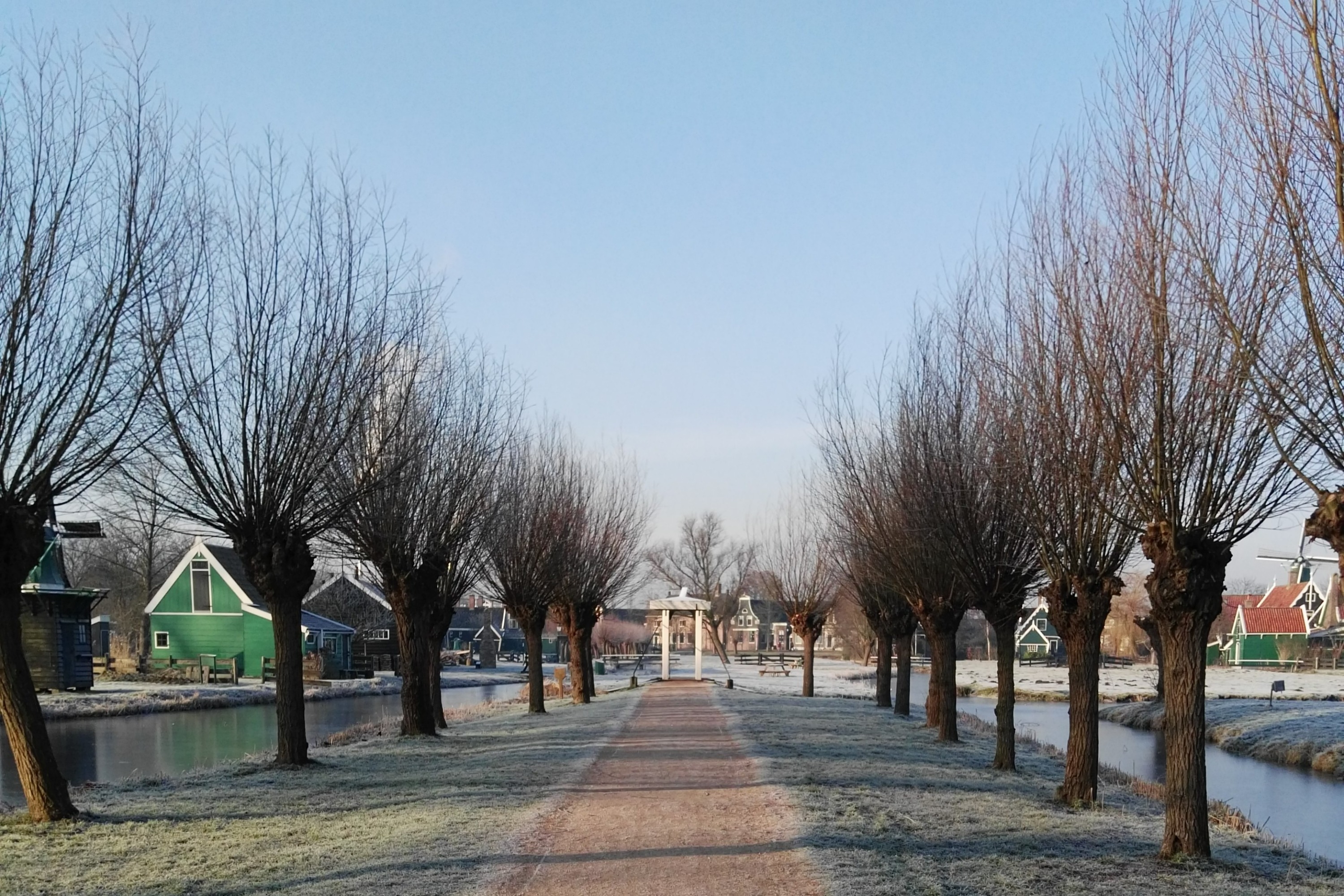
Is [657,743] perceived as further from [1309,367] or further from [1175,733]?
[1309,367]

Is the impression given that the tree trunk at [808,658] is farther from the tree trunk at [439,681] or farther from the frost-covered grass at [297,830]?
the frost-covered grass at [297,830]

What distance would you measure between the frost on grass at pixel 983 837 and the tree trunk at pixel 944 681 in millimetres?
2714

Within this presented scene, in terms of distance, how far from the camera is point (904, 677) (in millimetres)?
26297

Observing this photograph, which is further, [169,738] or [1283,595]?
[1283,595]

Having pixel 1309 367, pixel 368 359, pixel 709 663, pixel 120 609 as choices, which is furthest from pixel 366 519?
Result: pixel 120 609

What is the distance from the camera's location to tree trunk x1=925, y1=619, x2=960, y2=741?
64.4ft

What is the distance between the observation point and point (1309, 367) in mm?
8766

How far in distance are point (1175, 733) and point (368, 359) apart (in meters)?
10.7

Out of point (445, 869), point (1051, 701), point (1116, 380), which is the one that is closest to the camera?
point (445, 869)

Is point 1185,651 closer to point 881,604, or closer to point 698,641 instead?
point 881,604

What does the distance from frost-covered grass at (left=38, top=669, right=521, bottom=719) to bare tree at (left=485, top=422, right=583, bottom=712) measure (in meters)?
8.28

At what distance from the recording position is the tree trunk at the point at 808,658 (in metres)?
35.3

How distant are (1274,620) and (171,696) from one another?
60324mm

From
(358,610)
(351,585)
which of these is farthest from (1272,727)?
(358,610)
